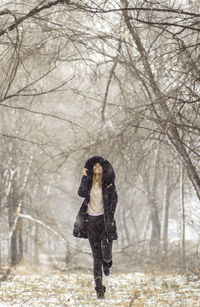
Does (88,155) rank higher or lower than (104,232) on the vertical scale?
higher

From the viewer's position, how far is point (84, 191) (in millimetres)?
5965

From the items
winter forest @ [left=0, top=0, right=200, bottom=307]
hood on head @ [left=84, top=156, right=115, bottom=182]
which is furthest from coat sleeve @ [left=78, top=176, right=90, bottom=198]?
winter forest @ [left=0, top=0, right=200, bottom=307]

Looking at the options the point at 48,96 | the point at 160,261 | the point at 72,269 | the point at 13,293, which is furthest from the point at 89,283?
the point at 48,96

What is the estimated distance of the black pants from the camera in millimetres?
6020

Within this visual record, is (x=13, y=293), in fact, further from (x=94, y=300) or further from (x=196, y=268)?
(x=196, y=268)

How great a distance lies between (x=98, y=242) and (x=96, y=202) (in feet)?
1.95

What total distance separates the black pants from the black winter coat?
145mm

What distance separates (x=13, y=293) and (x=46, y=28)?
4.09 metres

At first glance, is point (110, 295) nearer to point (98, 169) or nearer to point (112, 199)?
point (112, 199)

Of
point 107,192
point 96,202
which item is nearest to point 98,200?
point 96,202

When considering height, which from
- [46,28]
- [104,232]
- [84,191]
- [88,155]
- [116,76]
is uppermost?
[116,76]

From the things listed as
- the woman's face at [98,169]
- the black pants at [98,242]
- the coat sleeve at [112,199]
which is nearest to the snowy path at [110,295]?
the black pants at [98,242]

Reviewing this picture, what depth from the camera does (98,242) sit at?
20.3 ft

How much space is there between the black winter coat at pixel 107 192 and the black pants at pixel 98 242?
14 centimetres
